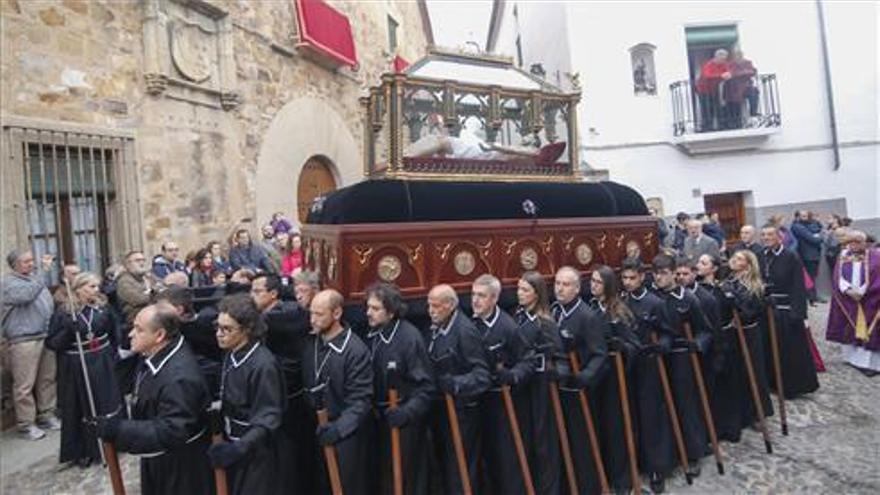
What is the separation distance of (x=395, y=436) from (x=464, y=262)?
151cm

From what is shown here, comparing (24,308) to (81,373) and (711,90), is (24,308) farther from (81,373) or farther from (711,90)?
(711,90)

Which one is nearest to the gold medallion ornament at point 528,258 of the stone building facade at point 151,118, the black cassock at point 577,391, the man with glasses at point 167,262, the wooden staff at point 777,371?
the black cassock at point 577,391

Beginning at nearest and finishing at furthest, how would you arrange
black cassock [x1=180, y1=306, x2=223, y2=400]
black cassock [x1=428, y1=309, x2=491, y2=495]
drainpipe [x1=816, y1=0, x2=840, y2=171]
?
black cassock [x1=428, y1=309, x2=491, y2=495]
black cassock [x1=180, y1=306, x2=223, y2=400]
drainpipe [x1=816, y1=0, x2=840, y2=171]

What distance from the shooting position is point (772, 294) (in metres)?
5.72

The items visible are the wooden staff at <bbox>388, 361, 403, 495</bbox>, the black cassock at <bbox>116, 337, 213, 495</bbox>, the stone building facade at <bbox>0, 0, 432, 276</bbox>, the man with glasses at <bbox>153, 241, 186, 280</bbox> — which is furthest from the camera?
the man with glasses at <bbox>153, 241, 186, 280</bbox>

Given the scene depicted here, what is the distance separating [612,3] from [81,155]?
8.47 meters

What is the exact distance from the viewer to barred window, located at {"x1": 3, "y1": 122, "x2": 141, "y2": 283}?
5.73m

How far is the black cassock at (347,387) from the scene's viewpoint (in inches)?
130

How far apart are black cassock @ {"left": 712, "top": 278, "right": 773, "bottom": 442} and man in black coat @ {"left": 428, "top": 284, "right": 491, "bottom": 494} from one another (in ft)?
6.47

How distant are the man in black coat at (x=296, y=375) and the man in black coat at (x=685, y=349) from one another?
7.82ft

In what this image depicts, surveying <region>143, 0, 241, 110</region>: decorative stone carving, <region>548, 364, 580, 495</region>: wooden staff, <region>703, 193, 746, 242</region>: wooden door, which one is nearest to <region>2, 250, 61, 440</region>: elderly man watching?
<region>143, 0, 241, 110</region>: decorative stone carving

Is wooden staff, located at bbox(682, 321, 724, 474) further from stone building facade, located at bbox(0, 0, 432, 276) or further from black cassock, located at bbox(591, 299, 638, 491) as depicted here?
stone building facade, located at bbox(0, 0, 432, 276)

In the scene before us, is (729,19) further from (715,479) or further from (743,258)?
(715,479)

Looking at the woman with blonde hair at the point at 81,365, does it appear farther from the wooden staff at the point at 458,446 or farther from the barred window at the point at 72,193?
the wooden staff at the point at 458,446
